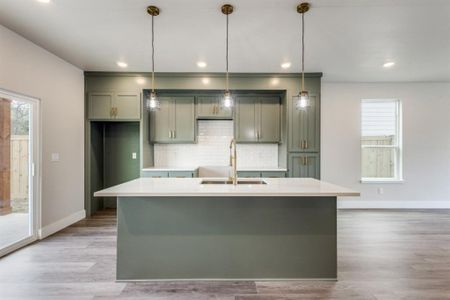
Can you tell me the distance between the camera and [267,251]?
2.31 meters

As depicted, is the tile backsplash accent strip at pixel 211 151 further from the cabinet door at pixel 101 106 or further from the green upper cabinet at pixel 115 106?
the cabinet door at pixel 101 106

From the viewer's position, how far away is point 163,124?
4.70 m

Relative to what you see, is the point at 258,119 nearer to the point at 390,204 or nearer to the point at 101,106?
the point at 101,106

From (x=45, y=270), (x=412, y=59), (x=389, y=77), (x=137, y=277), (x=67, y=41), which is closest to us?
(x=137, y=277)

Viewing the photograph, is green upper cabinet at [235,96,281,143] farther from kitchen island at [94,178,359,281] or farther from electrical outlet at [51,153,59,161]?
electrical outlet at [51,153,59,161]

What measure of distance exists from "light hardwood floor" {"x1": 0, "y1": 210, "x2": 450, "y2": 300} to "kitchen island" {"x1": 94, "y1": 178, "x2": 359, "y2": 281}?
114 millimetres

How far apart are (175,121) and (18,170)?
8.10ft

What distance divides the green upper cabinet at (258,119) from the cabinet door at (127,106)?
1.88 meters

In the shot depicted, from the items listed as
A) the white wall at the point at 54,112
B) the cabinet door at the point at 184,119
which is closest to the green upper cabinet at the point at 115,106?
the white wall at the point at 54,112

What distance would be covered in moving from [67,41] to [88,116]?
153 centimetres

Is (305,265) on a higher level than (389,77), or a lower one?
lower

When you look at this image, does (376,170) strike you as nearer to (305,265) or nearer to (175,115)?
(305,265)

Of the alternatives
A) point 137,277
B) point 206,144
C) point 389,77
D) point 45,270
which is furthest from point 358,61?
point 45,270

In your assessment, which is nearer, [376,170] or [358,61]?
[358,61]
